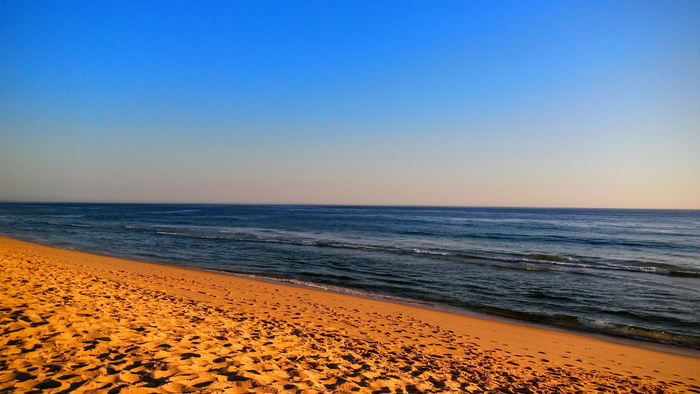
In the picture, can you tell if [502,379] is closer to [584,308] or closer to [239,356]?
[239,356]

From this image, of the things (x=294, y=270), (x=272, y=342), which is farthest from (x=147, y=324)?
(x=294, y=270)

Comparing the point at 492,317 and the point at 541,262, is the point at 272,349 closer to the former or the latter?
the point at 492,317

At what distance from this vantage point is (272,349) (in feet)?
20.4

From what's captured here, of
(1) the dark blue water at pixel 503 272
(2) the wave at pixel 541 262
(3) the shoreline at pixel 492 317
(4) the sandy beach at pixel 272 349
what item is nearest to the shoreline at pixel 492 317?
(3) the shoreline at pixel 492 317

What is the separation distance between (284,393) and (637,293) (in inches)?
712

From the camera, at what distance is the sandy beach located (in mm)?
4656

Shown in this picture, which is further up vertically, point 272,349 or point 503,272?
point 272,349

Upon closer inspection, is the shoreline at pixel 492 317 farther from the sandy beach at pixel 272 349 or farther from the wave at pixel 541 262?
the wave at pixel 541 262

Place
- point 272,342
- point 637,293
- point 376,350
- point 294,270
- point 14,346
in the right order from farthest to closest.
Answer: point 294,270, point 637,293, point 376,350, point 272,342, point 14,346

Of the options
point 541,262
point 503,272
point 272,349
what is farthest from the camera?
point 541,262

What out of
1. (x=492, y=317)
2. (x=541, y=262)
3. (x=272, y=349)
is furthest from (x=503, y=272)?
(x=272, y=349)

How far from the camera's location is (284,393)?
445cm

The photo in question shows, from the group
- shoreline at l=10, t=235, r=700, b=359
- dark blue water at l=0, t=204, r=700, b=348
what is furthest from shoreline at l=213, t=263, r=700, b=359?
dark blue water at l=0, t=204, r=700, b=348

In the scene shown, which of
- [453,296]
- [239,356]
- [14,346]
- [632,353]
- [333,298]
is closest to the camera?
[14,346]
